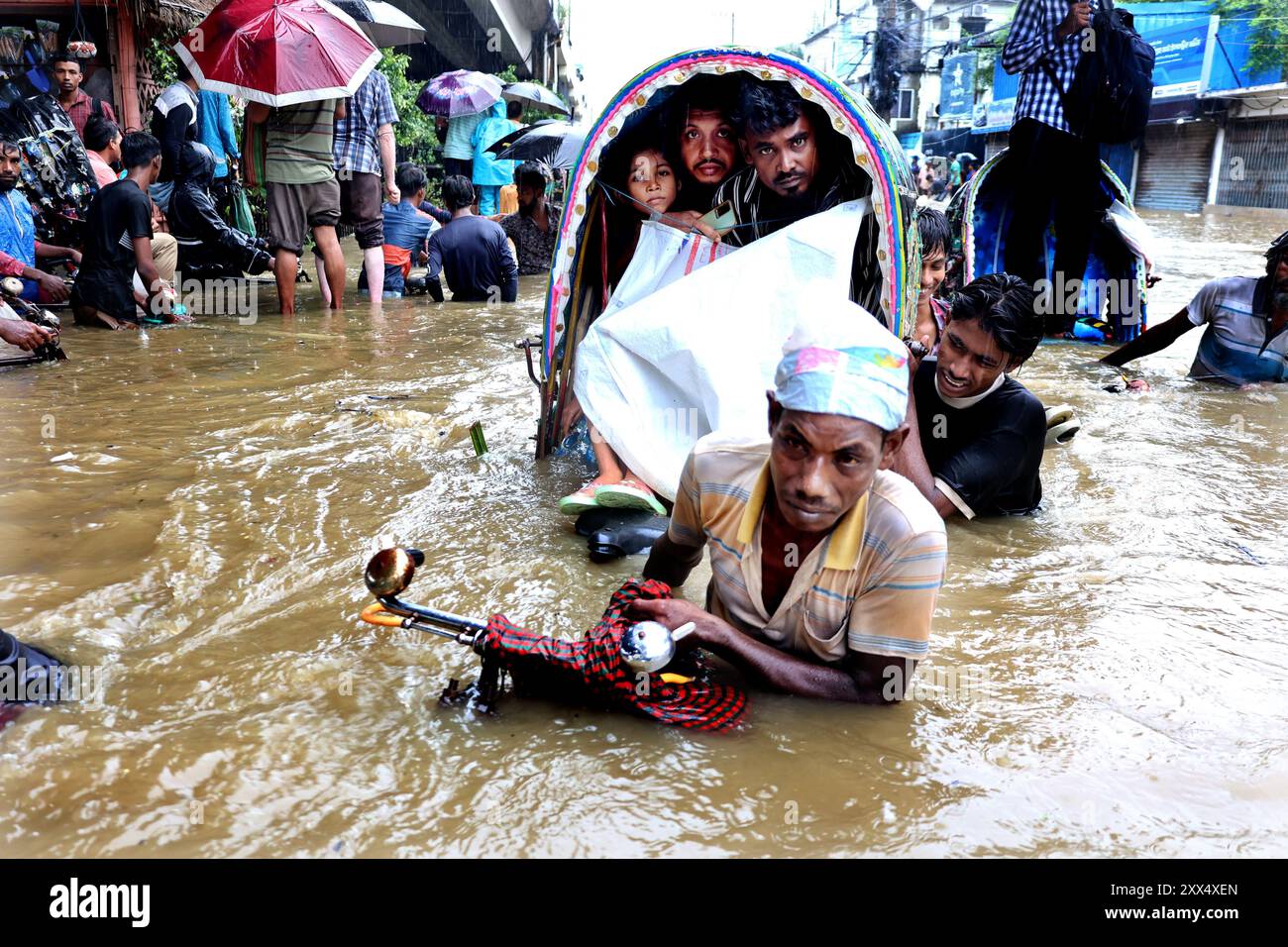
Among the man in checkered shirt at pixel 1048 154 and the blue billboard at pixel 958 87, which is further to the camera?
the blue billboard at pixel 958 87

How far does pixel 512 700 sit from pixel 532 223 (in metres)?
8.68

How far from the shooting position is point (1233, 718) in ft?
7.34

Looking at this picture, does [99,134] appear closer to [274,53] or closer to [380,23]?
[274,53]

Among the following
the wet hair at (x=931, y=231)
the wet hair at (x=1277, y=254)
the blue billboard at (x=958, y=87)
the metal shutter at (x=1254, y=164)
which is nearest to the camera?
the wet hair at (x=931, y=231)

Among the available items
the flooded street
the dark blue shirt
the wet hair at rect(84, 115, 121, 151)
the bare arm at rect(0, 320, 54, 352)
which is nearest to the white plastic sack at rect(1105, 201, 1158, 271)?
the flooded street

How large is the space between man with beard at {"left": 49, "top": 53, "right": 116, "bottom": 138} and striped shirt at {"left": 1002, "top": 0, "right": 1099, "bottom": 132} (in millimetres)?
6543

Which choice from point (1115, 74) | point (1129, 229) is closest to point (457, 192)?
point (1115, 74)

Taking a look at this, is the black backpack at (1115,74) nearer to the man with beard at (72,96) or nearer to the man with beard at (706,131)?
the man with beard at (706,131)

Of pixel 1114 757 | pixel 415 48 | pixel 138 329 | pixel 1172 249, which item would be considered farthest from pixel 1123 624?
pixel 415 48

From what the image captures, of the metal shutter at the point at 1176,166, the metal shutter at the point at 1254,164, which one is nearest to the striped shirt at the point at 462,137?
the metal shutter at the point at 1254,164

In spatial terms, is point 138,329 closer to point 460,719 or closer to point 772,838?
point 460,719

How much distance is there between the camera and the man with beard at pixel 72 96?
24.4ft

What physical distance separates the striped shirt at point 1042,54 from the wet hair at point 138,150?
218 inches
